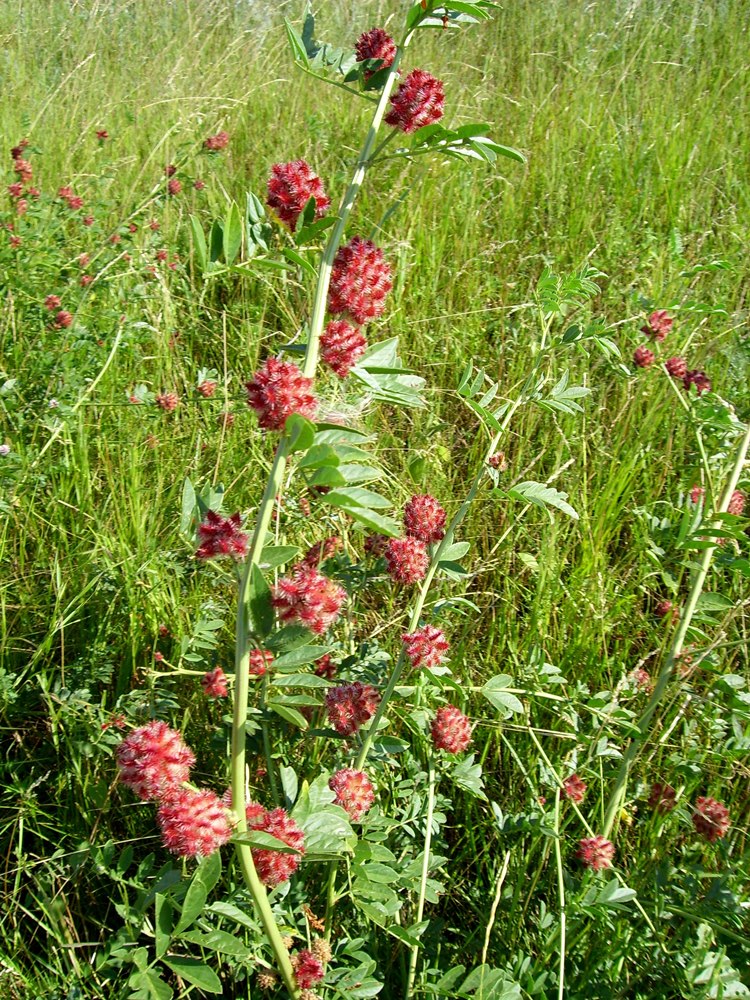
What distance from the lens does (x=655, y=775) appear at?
193 cm

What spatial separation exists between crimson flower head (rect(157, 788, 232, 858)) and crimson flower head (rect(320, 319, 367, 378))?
0.59 metres

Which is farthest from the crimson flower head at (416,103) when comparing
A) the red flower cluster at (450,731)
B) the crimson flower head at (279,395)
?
the red flower cluster at (450,731)

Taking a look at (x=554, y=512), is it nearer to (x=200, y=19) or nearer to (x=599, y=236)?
(x=599, y=236)

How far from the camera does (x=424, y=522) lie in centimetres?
155

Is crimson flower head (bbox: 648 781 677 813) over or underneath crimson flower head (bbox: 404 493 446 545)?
underneath

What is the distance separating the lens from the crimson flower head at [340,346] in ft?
3.49

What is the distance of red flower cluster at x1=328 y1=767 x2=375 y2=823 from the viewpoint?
4.43 ft

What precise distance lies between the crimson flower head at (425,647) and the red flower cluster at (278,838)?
35cm

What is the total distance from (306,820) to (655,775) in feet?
3.50

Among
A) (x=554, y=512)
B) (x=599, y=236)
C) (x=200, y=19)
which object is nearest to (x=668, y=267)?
(x=599, y=236)

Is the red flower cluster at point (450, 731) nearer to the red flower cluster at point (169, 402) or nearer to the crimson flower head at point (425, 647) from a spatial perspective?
the crimson flower head at point (425, 647)

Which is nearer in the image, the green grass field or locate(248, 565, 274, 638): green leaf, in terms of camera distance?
locate(248, 565, 274, 638): green leaf

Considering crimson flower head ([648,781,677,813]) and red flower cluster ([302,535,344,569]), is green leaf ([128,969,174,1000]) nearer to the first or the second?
red flower cluster ([302,535,344,569])

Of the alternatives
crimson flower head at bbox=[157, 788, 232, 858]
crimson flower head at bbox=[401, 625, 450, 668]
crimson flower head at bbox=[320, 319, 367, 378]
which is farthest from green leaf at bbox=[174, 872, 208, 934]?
crimson flower head at bbox=[320, 319, 367, 378]
